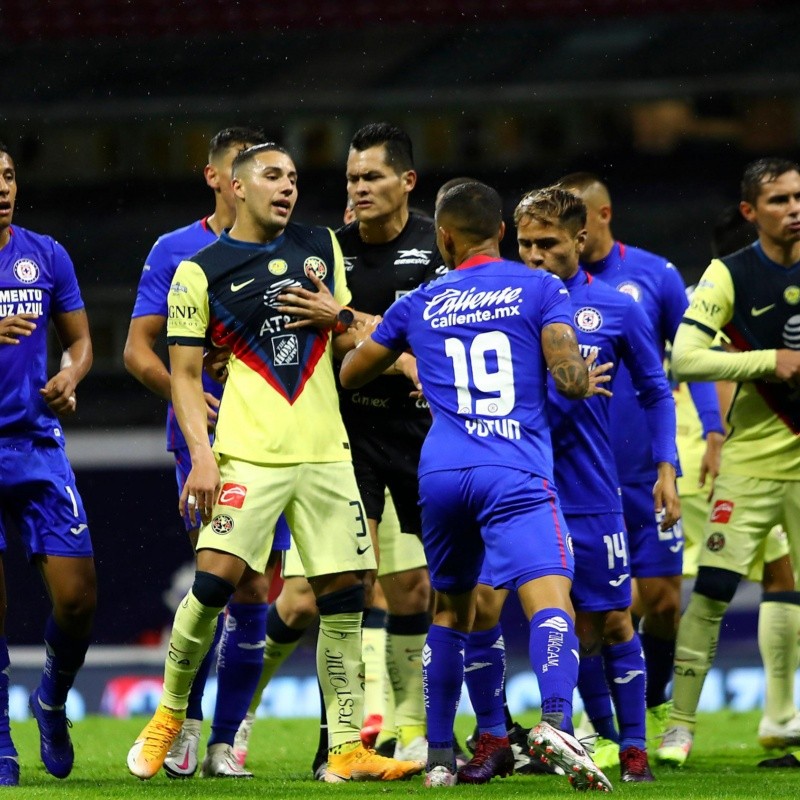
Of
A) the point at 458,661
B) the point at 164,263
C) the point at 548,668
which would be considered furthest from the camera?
the point at 164,263

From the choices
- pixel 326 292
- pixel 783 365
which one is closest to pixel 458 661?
pixel 326 292

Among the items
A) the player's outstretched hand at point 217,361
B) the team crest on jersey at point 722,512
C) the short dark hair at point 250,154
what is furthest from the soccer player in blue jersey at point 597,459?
the player's outstretched hand at point 217,361

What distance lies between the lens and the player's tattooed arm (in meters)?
5.11

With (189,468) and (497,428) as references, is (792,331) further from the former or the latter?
(189,468)

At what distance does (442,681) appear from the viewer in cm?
545

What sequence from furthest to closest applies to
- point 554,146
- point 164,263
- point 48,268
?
point 554,146 → point 164,263 → point 48,268

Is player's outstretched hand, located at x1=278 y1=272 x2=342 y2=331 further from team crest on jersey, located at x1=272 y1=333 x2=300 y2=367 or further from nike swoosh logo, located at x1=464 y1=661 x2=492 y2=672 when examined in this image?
nike swoosh logo, located at x1=464 y1=661 x2=492 y2=672

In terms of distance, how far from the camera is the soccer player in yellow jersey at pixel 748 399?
6449 millimetres

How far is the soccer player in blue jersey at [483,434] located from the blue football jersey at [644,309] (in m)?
1.55

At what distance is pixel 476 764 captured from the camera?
221 inches

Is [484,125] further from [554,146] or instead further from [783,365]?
[783,365]

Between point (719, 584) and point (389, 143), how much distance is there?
2.20 metres

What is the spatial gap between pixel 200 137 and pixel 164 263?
326 inches

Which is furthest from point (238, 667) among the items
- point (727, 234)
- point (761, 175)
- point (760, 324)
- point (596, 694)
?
point (727, 234)
